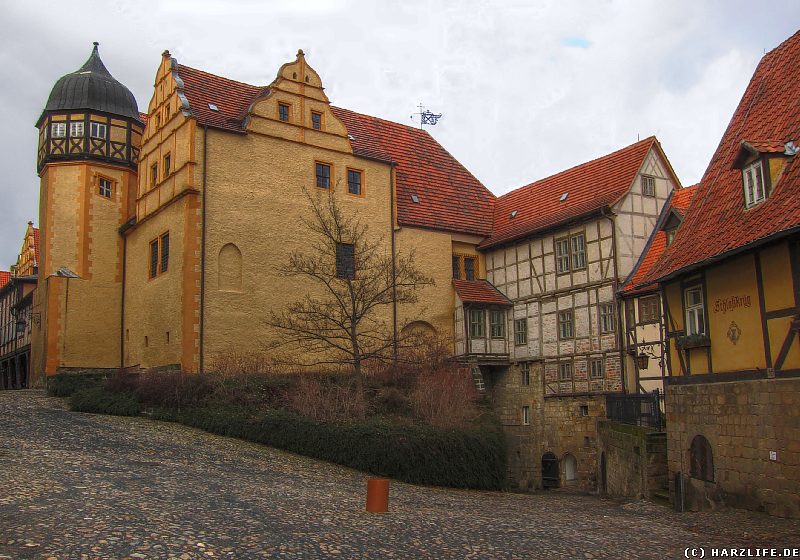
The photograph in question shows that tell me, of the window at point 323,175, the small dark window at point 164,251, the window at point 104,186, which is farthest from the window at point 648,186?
the window at point 104,186

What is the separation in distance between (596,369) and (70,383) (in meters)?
18.2

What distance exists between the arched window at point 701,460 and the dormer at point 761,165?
4814 mm

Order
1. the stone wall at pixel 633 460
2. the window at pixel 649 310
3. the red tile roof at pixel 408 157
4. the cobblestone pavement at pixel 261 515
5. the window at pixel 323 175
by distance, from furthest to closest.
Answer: the window at pixel 323 175 < the red tile roof at pixel 408 157 < the window at pixel 649 310 < the stone wall at pixel 633 460 < the cobblestone pavement at pixel 261 515

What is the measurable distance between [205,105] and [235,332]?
8.64 m

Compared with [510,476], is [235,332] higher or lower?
higher

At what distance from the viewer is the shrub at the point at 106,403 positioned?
24.1 m

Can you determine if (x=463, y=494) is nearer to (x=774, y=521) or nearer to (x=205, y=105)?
(x=774, y=521)

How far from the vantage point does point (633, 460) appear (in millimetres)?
20078

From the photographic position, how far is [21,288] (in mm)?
42156

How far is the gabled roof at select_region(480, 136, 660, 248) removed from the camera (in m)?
28.6

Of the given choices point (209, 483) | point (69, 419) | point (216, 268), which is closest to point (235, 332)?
point (216, 268)

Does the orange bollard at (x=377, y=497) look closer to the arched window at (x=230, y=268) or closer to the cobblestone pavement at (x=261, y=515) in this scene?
the cobblestone pavement at (x=261, y=515)

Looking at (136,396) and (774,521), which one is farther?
(136,396)

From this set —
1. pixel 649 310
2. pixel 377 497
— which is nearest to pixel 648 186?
pixel 649 310
